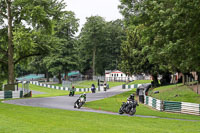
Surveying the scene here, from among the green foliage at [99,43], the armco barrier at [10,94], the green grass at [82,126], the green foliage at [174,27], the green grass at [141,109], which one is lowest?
the green grass at [141,109]

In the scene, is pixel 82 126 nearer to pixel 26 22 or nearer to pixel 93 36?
pixel 26 22

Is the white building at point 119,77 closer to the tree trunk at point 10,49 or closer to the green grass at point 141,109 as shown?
Answer: the tree trunk at point 10,49

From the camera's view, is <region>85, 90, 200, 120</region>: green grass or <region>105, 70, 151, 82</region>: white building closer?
<region>85, 90, 200, 120</region>: green grass

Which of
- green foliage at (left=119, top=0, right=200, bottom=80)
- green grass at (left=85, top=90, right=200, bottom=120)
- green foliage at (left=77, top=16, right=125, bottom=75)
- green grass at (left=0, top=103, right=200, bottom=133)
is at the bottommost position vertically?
green grass at (left=85, top=90, right=200, bottom=120)

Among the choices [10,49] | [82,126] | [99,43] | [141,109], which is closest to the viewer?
[82,126]

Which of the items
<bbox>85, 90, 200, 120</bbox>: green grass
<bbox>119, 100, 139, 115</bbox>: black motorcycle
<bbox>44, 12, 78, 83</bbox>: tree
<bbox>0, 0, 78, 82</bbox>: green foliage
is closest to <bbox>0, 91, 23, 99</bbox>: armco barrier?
<bbox>0, 0, 78, 82</bbox>: green foliage

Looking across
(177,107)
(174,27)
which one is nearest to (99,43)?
(177,107)

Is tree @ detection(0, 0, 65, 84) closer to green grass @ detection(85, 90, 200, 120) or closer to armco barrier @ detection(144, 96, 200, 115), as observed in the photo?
green grass @ detection(85, 90, 200, 120)

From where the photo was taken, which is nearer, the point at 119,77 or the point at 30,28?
the point at 30,28

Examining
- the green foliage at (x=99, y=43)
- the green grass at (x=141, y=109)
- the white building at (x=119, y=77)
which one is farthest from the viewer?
the green foliage at (x=99, y=43)

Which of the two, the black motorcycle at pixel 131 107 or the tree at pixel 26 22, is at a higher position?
the tree at pixel 26 22

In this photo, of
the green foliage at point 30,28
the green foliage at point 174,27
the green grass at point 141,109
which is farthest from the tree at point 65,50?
the green foliage at point 174,27

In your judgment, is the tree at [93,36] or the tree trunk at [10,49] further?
the tree at [93,36]

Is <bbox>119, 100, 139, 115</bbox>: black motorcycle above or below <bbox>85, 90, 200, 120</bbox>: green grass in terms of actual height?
above
